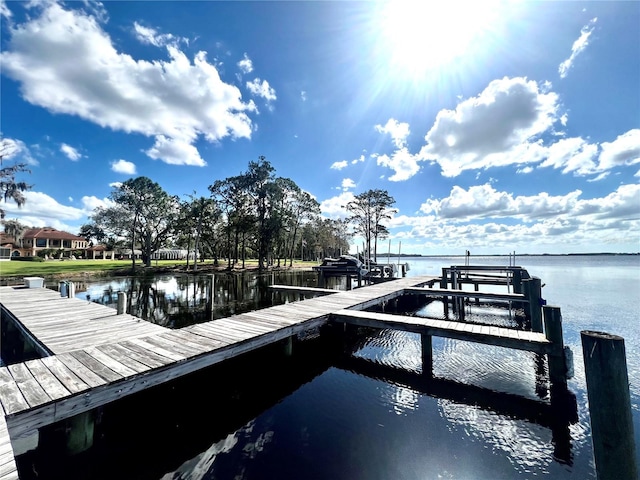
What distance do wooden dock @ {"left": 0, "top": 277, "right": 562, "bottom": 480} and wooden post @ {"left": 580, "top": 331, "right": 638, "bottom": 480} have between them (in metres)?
2.99

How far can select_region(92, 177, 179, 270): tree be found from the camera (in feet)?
124

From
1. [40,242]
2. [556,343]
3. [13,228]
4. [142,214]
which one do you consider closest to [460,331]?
[556,343]

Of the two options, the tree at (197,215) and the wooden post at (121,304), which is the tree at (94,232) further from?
the wooden post at (121,304)

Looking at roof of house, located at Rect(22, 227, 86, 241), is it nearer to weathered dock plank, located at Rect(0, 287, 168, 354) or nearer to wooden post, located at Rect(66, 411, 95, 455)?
weathered dock plank, located at Rect(0, 287, 168, 354)

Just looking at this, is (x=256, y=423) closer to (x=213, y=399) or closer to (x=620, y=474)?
(x=213, y=399)

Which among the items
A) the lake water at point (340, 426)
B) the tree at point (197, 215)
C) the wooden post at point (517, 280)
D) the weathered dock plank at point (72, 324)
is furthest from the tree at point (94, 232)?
the wooden post at point (517, 280)

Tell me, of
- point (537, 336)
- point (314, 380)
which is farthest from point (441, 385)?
point (314, 380)

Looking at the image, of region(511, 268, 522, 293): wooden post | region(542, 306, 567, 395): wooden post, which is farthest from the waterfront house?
region(542, 306, 567, 395): wooden post

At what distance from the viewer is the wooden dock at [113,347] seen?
3498mm

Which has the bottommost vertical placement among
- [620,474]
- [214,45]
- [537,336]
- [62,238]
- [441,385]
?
[441,385]

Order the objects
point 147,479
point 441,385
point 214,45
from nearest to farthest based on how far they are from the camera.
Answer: point 147,479, point 441,385, point 214,45

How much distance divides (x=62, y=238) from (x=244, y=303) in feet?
199

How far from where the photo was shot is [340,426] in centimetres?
536

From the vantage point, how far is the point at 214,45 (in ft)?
47.3
